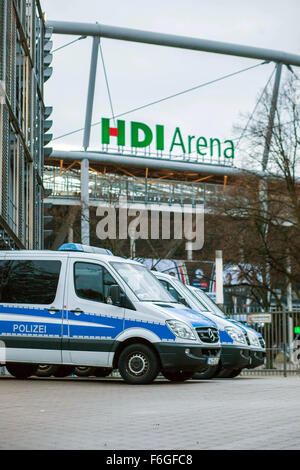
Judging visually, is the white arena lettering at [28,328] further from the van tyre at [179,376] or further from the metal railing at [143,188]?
the metal railing at [143,188]

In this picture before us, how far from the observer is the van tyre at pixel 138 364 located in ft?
49.6

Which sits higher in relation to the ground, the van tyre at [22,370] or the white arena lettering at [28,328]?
the white arena lettering at [28,328]

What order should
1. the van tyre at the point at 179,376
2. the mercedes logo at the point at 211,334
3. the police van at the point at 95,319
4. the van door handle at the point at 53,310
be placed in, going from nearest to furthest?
1. the police van at the point at 95,319
2. the van door handle at the point at 53,310
3. the mercedes logo at the point at 211,334
4. the van tyre at the point at 179,376

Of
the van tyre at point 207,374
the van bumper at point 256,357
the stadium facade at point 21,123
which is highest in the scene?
the stadium facade at point 21,123

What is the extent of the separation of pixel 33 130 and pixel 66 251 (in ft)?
56.8

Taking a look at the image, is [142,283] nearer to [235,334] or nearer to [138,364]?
[138,364]

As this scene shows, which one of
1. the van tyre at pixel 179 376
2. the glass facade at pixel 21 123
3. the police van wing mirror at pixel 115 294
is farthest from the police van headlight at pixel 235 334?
the glass facade at pixel 21 123

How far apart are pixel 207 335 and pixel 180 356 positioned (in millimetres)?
953

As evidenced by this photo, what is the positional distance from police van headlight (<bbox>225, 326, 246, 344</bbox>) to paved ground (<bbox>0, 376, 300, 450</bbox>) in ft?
12.7

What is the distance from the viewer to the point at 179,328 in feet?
49.8

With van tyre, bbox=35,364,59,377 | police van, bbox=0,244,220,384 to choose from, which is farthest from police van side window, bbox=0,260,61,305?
van tyre, bbox=35,364,59,377

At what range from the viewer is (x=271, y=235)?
1443 inches

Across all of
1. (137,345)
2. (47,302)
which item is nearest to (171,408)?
(137,345)

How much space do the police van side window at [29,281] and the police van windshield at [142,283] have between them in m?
1.14
